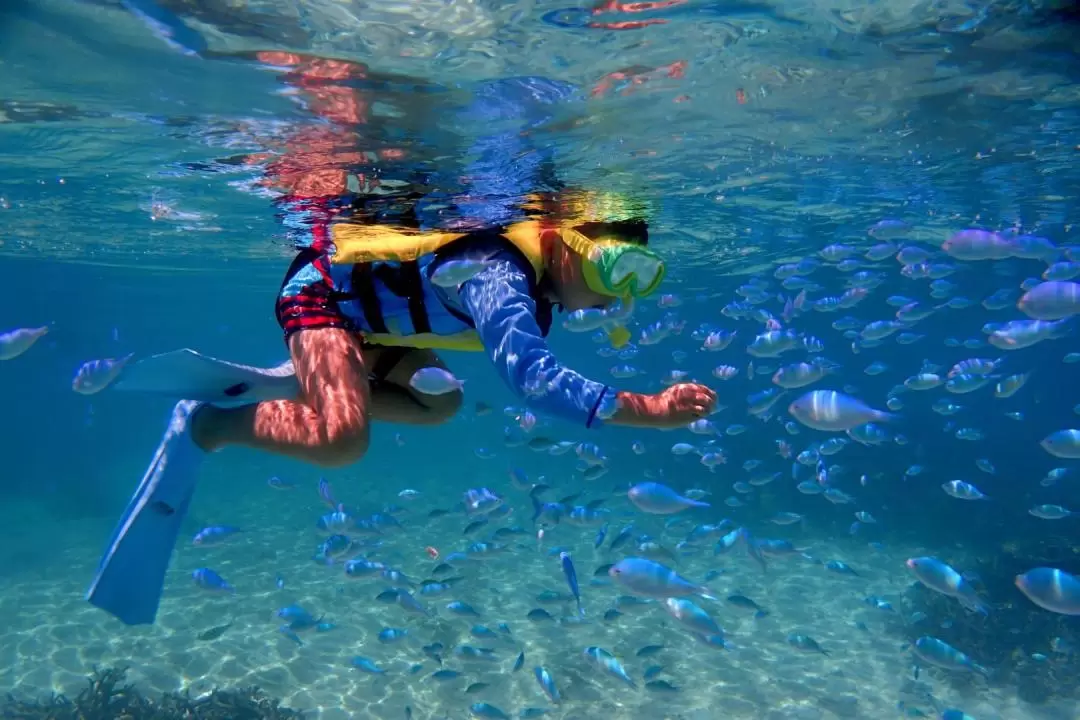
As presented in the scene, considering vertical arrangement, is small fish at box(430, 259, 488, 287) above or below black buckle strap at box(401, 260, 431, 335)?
above

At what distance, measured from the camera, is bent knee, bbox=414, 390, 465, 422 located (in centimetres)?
539

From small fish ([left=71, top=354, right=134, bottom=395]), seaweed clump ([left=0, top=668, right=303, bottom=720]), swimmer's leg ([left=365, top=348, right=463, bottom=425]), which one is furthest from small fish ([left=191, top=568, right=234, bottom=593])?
swimmer's leg ([left=365, top=348, right=463, bottom=425])

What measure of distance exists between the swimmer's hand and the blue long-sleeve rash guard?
6.6 inches

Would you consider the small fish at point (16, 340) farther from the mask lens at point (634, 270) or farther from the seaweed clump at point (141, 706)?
the mask lens at point (634, 270)

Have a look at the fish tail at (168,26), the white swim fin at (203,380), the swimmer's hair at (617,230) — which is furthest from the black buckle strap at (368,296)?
the fish tail at (168,26)

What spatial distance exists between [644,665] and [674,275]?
23867mm

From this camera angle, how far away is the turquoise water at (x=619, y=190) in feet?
23.5

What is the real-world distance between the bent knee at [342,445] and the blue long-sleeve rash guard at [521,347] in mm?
1050

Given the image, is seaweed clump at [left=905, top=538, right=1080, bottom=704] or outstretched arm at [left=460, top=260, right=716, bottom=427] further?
seaweed clump at [left=905, top=538, right=1080, bottom=704]

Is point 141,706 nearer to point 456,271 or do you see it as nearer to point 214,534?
point 214,534

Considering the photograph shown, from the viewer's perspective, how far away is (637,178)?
41.2 ft

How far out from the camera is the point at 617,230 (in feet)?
16.3

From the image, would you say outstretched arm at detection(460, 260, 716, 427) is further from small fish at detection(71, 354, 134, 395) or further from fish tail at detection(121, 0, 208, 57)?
small fish at detection(71, 354, 134, 395)

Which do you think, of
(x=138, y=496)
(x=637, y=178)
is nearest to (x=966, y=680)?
(x=637, y=178)
